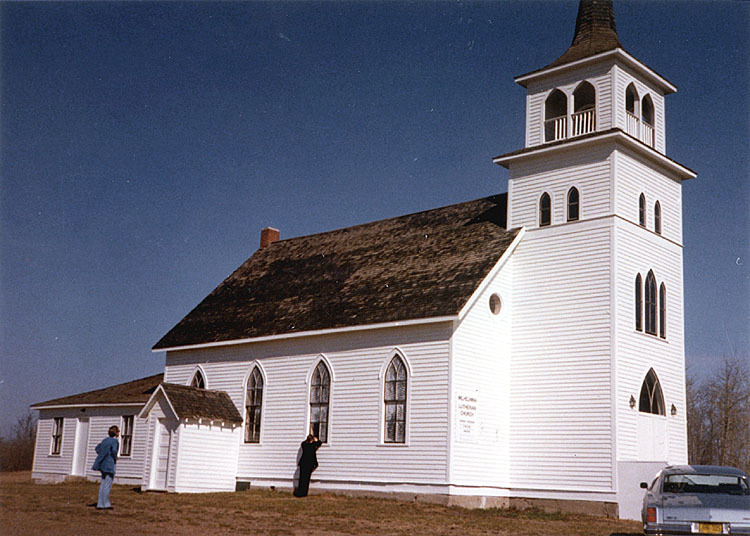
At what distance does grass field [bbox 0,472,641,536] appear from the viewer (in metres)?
18.6

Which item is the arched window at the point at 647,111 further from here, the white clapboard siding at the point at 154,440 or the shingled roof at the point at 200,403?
the white clapboard siding at the point at 154,440

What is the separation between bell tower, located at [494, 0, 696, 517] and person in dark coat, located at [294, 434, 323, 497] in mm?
6646

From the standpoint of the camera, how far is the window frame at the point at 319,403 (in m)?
29.9

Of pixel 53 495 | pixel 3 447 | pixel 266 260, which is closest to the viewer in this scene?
pixel 53 495

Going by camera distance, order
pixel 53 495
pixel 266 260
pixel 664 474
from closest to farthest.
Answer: pixel 664 474 → pixel 53 495 → pixel 266 260

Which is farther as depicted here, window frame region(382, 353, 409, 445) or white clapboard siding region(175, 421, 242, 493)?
white clapboard siding region(175, 421, 242, 493)

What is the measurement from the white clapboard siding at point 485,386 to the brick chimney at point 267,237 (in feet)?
55.4

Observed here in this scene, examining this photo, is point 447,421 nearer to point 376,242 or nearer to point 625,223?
point 625,223

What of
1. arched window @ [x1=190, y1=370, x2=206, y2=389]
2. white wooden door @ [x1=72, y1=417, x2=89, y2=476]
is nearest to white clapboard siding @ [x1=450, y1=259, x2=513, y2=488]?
arched window @ [x1=190, y1=370, x2=206, y2=389]

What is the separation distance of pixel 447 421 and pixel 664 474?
30.8 feet

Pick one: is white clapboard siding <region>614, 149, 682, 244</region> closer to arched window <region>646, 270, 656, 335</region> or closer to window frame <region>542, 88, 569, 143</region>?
arched window <region>646, 270, 656, 335</region>

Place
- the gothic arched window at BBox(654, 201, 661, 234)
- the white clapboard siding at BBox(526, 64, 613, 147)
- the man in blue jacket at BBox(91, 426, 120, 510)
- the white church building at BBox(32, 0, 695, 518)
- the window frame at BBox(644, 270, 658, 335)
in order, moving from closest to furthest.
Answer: the man in blue jacket at BBox(91, 426, 120, 510), the white church building at BBox(32, 0, 695, 518), the window frame at BBox(644, 270, 658, 335), the white clapboard siding at BBox(526, 64, 613, 147), the gothic arched window at BBox(654, 201, 661, 234)

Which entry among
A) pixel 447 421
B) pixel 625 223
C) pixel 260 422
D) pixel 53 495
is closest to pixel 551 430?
pixel 447 421

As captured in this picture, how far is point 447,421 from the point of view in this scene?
86.3 ft
